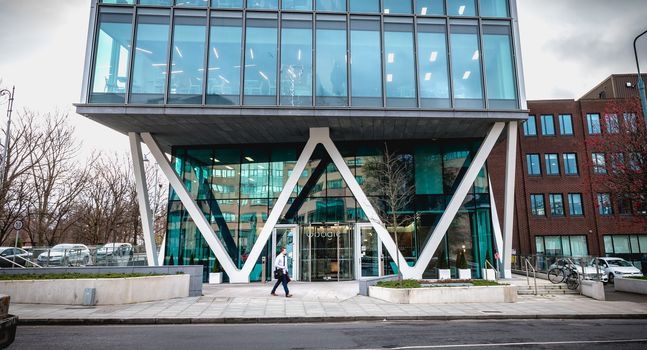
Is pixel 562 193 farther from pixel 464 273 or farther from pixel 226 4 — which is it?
pixel 226 4

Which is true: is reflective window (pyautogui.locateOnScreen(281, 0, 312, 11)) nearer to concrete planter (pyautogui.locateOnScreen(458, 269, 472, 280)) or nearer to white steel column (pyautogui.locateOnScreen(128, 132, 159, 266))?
white steel column (pyautogui.locateOnScreen(128, 132, 159, 266))

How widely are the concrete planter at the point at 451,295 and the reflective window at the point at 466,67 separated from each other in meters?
8.94

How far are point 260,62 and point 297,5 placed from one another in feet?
11.6

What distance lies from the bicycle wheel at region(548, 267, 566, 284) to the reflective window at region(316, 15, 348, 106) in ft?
42.0

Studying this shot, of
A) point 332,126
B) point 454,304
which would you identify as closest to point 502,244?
point 454,304

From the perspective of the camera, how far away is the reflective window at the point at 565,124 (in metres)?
36.4

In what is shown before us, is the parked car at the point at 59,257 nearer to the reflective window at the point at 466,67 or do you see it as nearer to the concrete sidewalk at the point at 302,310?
the concrete sidewalk at the point at 302,310

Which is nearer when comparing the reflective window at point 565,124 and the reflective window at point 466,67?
the reflective window at point 466,67

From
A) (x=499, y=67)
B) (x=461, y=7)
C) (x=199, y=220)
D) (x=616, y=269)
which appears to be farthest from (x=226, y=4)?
(x=616, y=269)

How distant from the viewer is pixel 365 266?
73.8ft

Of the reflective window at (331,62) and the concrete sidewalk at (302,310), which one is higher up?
the reflective window at (331,62)

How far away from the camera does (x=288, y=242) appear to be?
2284 cm

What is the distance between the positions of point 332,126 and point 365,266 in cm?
794

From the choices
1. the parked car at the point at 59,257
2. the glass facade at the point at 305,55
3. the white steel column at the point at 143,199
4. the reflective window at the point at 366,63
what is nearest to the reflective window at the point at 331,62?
the glass facade at the point at 305,55
